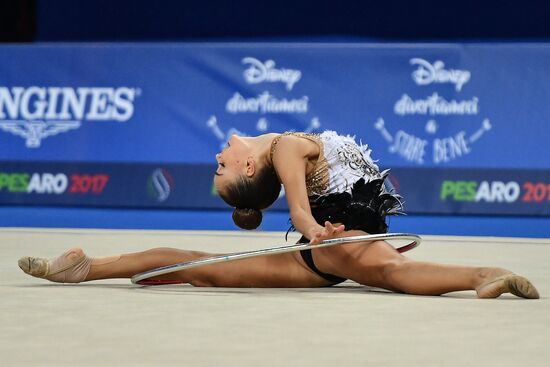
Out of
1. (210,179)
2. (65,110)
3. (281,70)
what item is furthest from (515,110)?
(65,110)

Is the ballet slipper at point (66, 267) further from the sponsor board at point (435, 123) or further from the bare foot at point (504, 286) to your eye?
the sponsor board at point (435, 123)

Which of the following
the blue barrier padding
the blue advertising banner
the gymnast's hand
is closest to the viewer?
the gymnast's hand

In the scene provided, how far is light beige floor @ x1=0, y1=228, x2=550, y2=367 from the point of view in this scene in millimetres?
2740

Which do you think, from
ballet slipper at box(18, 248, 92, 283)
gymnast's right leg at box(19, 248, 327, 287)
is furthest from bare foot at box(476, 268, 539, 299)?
ballet slipper at box(18, 248, 92, 283)

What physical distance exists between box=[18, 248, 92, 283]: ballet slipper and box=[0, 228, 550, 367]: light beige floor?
0.16 feet

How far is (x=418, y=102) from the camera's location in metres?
8.48

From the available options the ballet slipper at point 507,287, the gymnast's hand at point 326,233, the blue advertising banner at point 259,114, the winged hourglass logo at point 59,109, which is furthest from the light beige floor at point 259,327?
the winged hourglass logo at point 59,109

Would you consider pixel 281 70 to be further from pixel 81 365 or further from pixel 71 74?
pixel 81 365

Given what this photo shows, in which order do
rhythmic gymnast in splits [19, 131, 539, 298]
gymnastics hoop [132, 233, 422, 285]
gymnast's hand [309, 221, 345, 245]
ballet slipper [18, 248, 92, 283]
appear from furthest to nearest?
ballet slipper [18, 248, 92, 283]
rhythmic gymnast in splits [19, 131, 539, 298]
gymnastics hoop [132, 233, 422, 285]
gymnast's hand [309, 221, 345, 245]

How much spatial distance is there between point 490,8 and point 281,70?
3.83 metres

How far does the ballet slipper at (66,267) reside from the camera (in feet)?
14.4

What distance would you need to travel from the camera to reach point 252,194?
174 inches

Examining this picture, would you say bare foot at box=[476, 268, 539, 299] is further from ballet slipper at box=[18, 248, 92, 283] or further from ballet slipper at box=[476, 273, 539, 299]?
ballet slipper at box=[18, 248, 92, 283]

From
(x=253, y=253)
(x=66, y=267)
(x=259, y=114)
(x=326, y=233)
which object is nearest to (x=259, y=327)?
(x=326, y=233)
